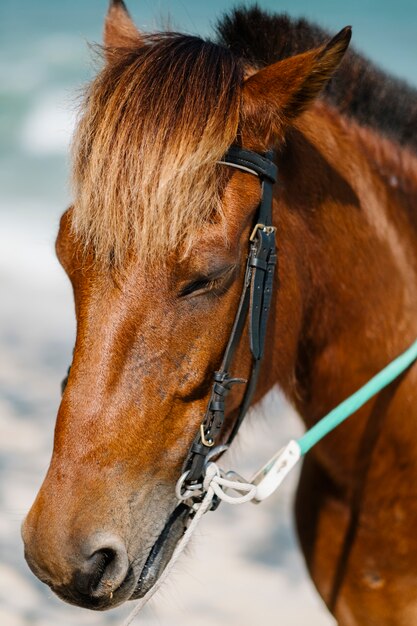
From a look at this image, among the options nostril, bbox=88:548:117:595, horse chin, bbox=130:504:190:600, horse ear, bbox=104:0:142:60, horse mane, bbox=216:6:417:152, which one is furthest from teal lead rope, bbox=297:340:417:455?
horse ear, bbox=104:0:142:60

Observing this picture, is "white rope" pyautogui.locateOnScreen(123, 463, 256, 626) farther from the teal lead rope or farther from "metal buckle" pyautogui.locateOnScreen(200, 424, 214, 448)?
the teal lead rope

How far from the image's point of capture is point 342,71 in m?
2.89

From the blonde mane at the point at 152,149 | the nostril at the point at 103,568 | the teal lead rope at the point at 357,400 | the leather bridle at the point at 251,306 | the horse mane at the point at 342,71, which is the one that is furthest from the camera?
the horse mane at the point at 342,71

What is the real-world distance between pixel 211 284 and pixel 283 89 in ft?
2.06

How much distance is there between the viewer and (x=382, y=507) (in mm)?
2748

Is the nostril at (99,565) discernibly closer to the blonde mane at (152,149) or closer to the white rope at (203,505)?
the white rope at (203,505)

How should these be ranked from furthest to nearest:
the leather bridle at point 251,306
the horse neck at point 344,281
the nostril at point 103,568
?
the horse neck at point 344,281, the leather bridle at point 251,306, the nostril at point 103,568

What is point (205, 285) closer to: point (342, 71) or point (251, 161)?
point (251, 161)

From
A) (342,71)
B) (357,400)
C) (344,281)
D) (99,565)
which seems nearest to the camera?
(99,565)

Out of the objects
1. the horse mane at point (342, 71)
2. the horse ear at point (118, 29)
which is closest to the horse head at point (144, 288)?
the horse ear at point (118, 29)

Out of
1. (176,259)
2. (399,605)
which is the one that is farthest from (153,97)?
(399,605)

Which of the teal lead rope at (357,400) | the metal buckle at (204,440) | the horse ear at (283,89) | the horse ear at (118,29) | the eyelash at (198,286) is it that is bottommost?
the metal buckle at (204,440)

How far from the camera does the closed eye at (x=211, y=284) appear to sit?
206cm

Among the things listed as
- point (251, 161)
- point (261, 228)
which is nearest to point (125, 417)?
point (261, 228)
